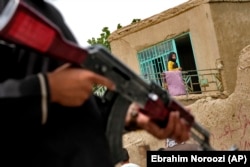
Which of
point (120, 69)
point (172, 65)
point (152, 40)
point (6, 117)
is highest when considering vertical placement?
point (152, 40)

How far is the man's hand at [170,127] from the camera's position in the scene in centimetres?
174

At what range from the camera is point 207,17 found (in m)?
12.7

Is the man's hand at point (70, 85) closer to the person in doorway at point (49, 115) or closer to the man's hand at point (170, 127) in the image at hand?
the person in doorway at point (49, 115)

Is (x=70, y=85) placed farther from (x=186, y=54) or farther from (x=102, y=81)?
(x=186, y=54)

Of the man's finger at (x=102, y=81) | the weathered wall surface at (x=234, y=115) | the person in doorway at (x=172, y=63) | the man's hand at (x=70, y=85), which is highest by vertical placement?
the person in doorway at (x=172, y=63)

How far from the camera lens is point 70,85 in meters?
1.45

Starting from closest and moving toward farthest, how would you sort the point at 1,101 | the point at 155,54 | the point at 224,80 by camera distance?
1. the point at 1,101
2. the point at 224,80
3. the point at 155,54

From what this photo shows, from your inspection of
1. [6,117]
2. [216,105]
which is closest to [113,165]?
[6,117]

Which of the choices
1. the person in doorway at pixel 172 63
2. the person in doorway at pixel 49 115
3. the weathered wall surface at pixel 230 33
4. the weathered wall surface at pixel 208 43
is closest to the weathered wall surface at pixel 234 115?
the weathered wall surface at pixel 208 43

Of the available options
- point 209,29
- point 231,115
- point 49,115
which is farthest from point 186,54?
point 49,115

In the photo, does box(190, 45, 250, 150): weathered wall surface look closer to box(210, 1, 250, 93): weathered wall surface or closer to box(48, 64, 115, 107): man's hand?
box(210, 1, 250, 93): weathered wall surface

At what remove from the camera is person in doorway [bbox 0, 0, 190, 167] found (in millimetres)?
1423

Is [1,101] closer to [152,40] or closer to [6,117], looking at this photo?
[6,117]

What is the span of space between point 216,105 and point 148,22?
5.47 m
